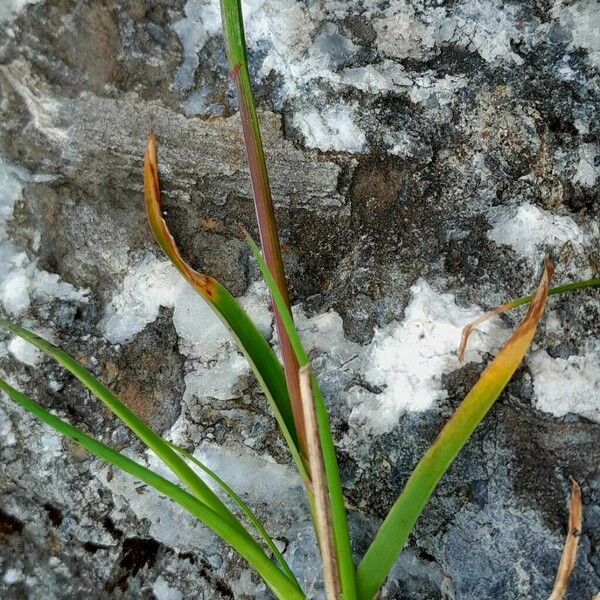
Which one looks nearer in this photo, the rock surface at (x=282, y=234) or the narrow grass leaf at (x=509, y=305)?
the narrow grass leaf at (x=509, y=305)

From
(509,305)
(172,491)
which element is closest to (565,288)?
(509,305)

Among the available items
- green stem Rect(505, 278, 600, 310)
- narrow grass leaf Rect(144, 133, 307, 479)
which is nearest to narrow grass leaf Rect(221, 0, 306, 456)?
narrow grass leaf Rect(144, 133, 307, 479)

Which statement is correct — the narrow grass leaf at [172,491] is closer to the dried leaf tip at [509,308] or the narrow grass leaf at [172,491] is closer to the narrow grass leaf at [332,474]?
the narrow grass leaf at [332,474]

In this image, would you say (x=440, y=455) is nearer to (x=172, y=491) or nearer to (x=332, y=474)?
(x=332, y=474)

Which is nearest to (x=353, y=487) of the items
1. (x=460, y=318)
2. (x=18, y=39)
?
(x=460, y=318)

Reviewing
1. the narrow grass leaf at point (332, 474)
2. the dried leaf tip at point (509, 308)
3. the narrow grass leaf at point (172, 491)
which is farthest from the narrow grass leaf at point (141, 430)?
the dried leaf tip at point (509, 308)

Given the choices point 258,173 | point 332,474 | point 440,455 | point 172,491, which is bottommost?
point 172,491
